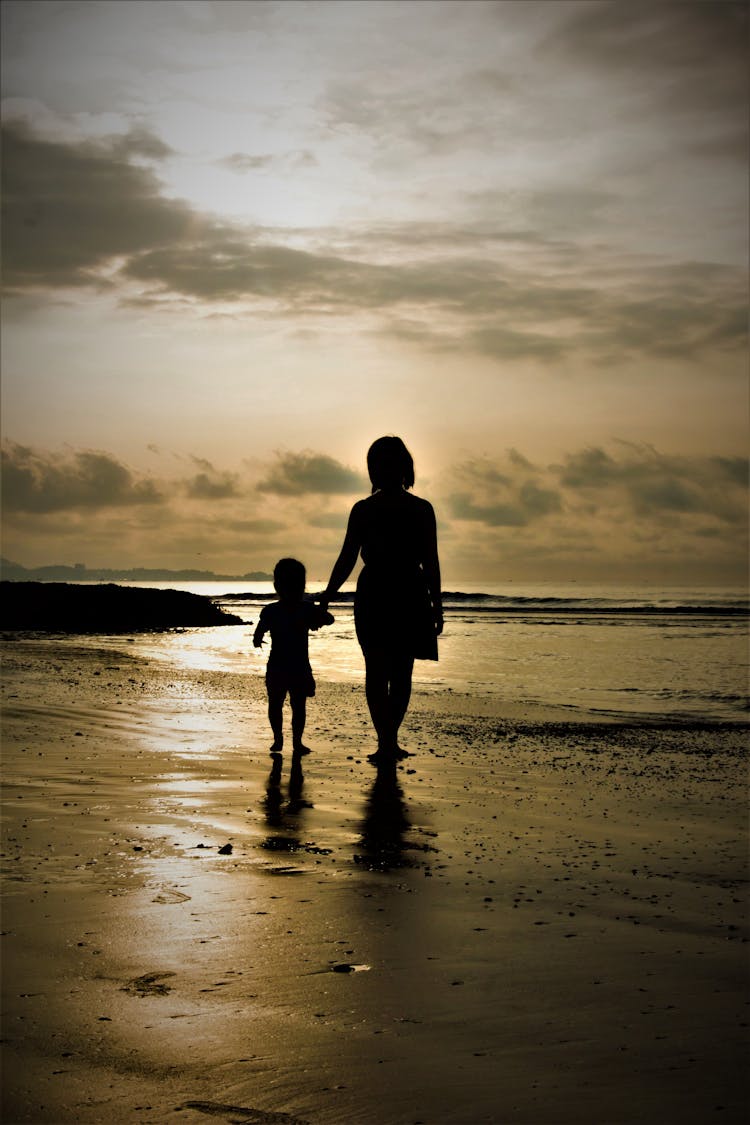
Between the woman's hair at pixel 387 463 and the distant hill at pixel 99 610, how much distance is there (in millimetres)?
26237

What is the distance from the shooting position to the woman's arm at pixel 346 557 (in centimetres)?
712

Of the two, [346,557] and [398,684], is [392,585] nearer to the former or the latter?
[346,557]

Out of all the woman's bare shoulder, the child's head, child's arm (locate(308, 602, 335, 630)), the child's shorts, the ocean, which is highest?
the woman's bare shoulder

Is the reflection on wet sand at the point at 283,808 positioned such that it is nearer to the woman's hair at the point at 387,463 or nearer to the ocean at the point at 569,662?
the woman's hair at the point at 387,463

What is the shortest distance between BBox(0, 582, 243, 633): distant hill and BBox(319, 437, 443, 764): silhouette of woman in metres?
26.2

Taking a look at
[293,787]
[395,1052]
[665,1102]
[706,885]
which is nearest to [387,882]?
[706,885]

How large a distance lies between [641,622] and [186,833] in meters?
40.7

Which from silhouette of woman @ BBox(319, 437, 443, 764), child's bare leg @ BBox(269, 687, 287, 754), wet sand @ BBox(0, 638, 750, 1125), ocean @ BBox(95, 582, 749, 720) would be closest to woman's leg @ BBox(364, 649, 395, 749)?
silhouette of woman @ BBox(319, 437, 443, 764)

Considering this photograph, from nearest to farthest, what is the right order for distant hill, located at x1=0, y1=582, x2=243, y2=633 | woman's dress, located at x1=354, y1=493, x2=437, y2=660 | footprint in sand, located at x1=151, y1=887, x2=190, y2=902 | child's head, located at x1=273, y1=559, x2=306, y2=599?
footprint in sand, located at x1=151, y1=887, x2=190, y2=902 < woman's dress, located at x1=354, y1=493, x2=437, y2=660 < child's head, located at x1=273, y1=559, x2=306, y2=599 < distant hill, located at x1=0, y1=582, x2=243, y2=633

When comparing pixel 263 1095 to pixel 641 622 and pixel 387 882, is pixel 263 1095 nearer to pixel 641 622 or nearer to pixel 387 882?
pixel 387 882

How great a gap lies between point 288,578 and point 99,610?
30.0 metres

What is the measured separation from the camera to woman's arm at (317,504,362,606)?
7.12m

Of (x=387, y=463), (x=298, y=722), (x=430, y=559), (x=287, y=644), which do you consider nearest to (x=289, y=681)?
(x=287, y=644)

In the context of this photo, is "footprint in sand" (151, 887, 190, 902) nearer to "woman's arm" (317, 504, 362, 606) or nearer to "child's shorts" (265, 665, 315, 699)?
"woman's arm" (317, 504, 362, 606)
